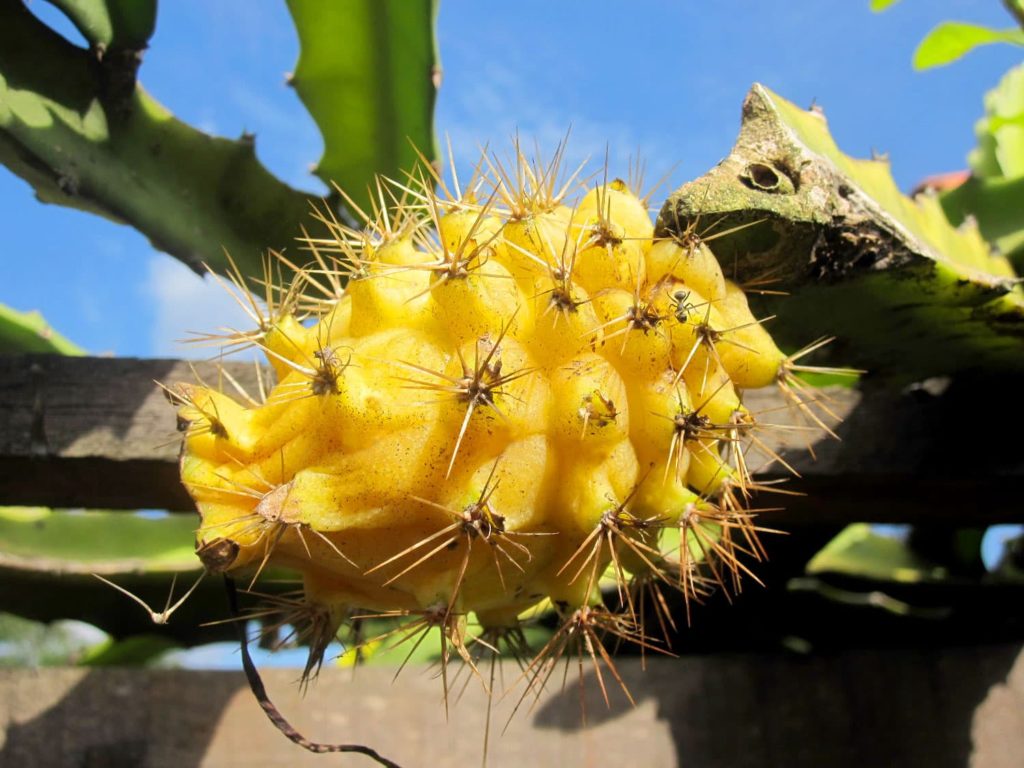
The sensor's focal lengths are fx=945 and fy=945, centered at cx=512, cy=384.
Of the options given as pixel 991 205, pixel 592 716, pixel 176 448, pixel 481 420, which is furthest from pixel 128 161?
pixel 991 205

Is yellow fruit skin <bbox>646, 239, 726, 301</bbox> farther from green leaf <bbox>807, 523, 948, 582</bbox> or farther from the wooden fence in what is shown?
green leaf <bbox>807, 523, 948, 582</bbox>

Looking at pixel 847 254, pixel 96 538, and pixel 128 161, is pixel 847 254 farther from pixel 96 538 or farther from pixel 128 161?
pixel 96 538

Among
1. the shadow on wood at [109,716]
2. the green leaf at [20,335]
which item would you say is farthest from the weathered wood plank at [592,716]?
the green leaf at [20,335]

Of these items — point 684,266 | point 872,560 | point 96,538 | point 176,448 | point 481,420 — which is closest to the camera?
point 481,420

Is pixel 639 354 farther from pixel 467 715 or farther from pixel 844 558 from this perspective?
pixel 844 558

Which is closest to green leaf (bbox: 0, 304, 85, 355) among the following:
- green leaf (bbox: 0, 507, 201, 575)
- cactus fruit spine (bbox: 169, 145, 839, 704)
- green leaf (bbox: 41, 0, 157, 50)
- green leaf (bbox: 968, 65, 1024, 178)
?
green leaf (bbox: 0, 507, 201, 575)

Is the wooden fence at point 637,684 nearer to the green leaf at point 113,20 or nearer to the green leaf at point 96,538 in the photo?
the green leaf at point 96,538

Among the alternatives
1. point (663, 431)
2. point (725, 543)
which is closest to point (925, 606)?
point (725, 543)
